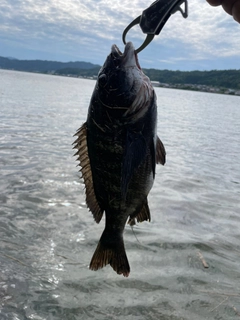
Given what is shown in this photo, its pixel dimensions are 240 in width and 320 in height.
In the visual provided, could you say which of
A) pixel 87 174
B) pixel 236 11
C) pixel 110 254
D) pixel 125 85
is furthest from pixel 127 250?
pixel 236 11

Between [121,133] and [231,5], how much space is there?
7.32 feet

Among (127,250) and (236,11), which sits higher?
(236,11)

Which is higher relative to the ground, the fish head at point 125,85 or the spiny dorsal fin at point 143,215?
the fish head at point 125,85

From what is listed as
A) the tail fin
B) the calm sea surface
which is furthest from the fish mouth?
the calm sea surface

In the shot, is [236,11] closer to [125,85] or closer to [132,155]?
[125,85]

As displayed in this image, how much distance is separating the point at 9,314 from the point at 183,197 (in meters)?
5.71

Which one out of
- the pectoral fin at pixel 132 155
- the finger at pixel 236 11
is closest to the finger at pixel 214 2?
the finger at pixel 236 11

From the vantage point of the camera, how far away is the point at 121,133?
280 cm

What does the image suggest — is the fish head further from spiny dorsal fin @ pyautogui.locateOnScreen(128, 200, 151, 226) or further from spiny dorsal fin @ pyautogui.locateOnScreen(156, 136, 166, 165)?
spiny dorsal fin @ pyautogui.locateOnScreen(128, 200, 151, 226)

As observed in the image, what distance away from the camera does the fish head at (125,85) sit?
9.27 feet

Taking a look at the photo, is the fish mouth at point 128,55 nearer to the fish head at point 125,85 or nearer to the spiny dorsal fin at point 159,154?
the fish head at point 125,85

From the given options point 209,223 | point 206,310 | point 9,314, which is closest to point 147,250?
point 206,310

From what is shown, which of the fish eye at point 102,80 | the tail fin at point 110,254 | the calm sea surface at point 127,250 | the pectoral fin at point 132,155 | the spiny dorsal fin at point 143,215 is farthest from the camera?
the calm sea surface at point 127,250

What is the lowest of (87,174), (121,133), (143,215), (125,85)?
(143,215)
